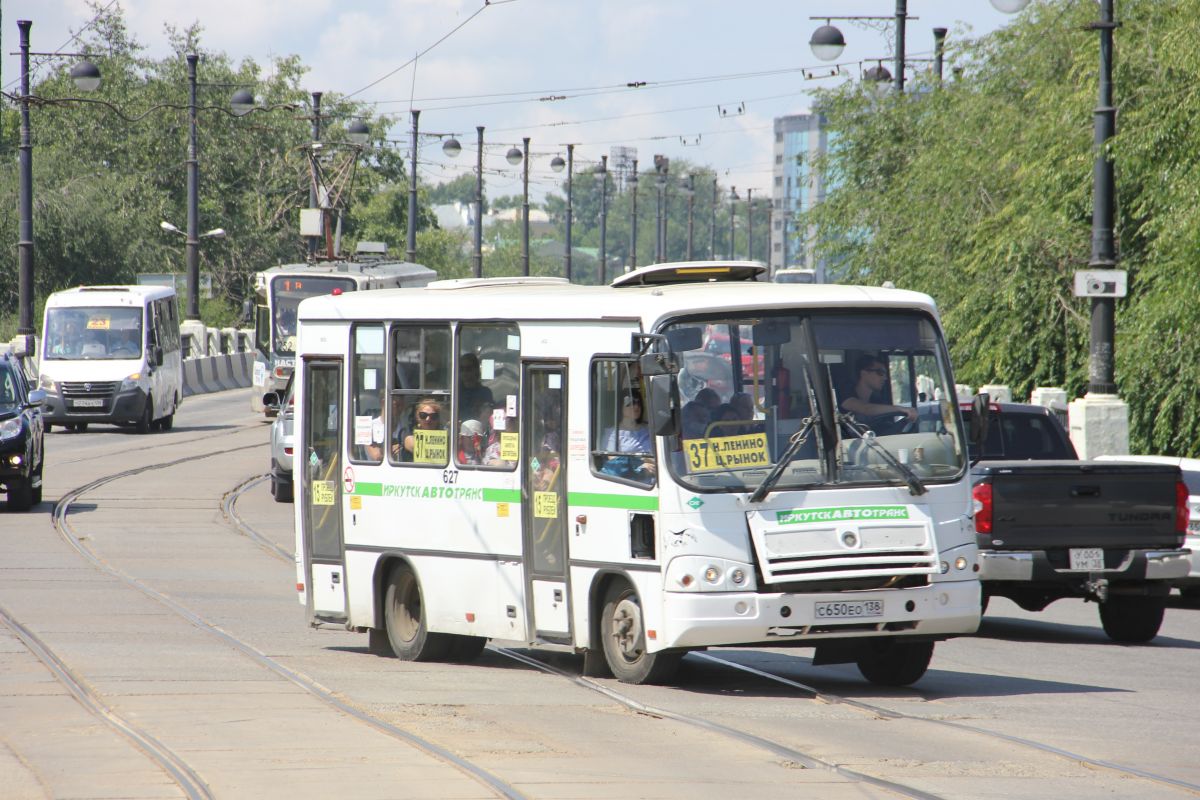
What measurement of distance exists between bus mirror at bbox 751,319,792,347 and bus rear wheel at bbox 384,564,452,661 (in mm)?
3232

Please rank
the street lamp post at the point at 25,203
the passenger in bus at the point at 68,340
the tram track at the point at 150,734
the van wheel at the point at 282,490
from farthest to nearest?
the street lamp post at the point at 25,203 < the passenger in bus at the point at 68,340 < the van wheel at the point at 282,490 < the tram track at the point at 150,734

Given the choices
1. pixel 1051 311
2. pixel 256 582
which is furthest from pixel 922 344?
pixel 1051 311

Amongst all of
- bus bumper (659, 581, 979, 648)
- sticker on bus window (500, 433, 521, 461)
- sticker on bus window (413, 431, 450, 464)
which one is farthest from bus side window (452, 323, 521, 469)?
bus bumper (659, 581, 979, 648)

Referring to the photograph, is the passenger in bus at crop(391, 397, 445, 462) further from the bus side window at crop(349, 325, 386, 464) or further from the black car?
the black car

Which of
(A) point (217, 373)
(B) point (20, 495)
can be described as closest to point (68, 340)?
(B) point (20, 495)

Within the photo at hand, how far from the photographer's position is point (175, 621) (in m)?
14.6

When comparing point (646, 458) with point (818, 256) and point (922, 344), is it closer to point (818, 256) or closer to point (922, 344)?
point (922, 344)

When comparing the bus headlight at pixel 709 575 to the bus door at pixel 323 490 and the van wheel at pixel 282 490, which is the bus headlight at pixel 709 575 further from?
the van wheel at pixel 282 490

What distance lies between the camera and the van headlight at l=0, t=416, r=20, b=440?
23141mm

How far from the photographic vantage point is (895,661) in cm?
1172

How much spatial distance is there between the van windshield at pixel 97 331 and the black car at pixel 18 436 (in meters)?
14.8

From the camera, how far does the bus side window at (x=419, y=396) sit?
41.4 ft

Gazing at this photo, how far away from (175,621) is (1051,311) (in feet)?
59.6

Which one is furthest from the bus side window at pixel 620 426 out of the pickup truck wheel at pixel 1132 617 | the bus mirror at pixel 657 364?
the pickup truck wheel at pixel 1132 617
